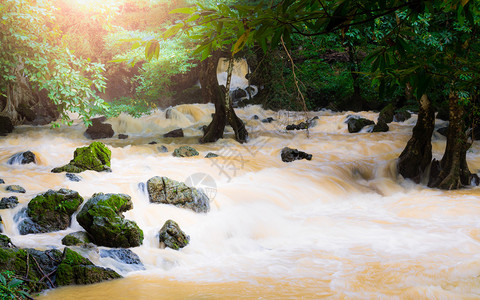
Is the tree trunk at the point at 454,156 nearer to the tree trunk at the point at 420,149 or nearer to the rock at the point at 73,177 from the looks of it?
the tree trunk at the point at 420,149

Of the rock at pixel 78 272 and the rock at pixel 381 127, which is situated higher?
the rock at pixel 381 127

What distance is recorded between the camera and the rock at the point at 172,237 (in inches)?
191

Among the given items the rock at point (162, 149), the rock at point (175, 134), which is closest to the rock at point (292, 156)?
the rock at point (162, 149)

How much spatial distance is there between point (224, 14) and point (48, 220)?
15.8 feet

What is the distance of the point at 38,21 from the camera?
6.14 m

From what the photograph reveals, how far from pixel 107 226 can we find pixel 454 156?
7925 mm

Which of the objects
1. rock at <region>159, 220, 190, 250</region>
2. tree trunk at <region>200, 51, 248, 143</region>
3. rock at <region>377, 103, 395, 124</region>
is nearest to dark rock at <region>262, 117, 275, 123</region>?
tree trunk at <region>200, 51, 248, 143</region>

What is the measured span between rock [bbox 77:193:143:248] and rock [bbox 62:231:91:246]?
8 cm

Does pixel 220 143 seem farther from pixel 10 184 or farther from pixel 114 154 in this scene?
pixel 10 184

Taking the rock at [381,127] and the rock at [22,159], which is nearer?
the rock at [22,159]

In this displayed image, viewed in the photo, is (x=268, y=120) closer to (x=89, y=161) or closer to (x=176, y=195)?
(x=89, y=161)

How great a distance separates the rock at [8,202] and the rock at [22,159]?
3922mm

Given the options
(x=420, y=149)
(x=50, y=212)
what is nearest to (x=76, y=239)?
(x=50, y=212)

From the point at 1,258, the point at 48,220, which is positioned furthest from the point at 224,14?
the point at 48,220
